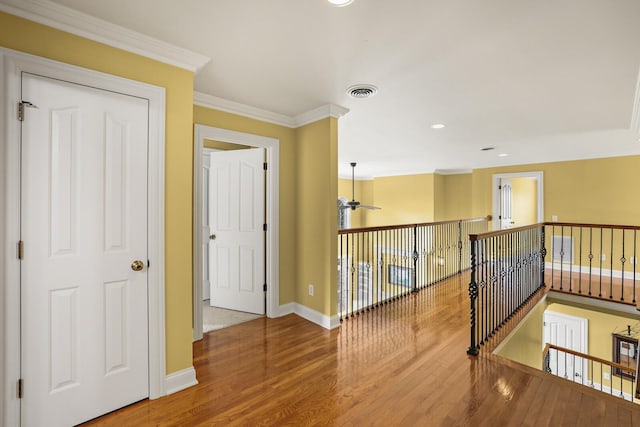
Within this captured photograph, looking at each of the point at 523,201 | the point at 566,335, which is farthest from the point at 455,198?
the point at 566,335

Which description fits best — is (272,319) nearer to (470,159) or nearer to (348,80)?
(348,80)

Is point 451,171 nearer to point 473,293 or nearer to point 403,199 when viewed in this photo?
point 403,199

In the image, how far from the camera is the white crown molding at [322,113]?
312 cm

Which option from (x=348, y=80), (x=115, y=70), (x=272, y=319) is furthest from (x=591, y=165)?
(x=115, y=70)

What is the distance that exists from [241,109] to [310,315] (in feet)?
8.03

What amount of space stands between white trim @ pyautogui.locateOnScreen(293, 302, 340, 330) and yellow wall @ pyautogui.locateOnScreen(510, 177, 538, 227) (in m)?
7.22

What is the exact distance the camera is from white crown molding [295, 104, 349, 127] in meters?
3.12

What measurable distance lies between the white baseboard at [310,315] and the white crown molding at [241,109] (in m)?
2.23

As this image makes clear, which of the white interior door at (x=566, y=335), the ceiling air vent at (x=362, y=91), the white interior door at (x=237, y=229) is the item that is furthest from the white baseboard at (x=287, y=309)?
the white interior door at (x=566, y=335)

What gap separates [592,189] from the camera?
5.66 meters

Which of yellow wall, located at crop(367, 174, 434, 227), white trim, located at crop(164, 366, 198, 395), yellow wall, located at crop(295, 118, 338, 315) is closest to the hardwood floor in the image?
white trim, located at crop(164, 366, 198, 395)

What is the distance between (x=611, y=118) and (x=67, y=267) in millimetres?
5326

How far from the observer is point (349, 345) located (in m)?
2.83

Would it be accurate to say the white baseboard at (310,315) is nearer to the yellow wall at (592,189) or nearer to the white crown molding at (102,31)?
the white crown molding at (102,31)
